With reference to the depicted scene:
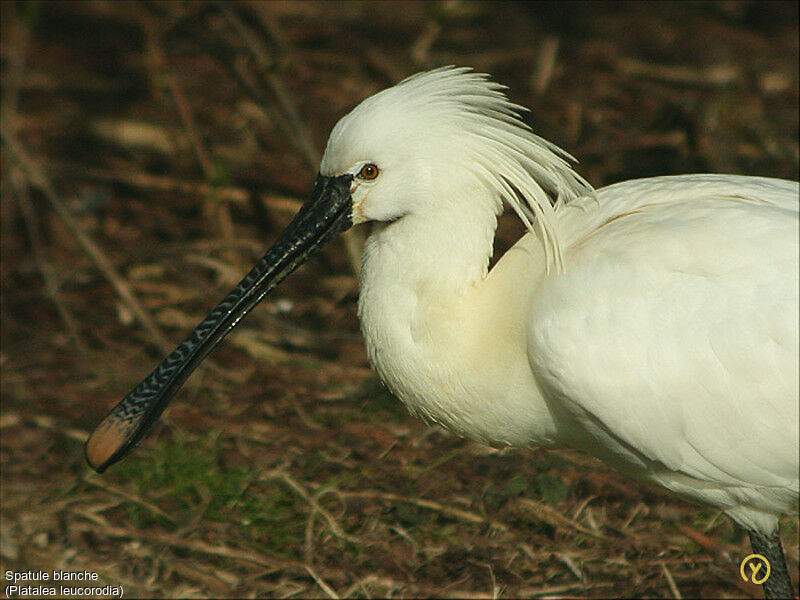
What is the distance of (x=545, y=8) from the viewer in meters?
9.69

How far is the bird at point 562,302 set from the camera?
12.6ft

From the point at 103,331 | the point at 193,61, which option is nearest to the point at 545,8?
the point at 193,61

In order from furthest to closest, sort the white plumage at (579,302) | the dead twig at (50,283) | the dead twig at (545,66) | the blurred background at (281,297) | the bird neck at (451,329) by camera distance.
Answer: the dead twig at (545,66) < the dead twig at (50,283) < the blurred background at (281,297) < the bird neck at (451,329) < the white plumage at (579,302)

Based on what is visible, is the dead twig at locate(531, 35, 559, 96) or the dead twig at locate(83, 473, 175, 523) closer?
the dead twig at locate(83, 473, 175, 523)

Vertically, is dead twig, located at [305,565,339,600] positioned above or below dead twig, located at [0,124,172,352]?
below

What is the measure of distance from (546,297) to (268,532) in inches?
73.8

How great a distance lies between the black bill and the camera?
14.2 ft

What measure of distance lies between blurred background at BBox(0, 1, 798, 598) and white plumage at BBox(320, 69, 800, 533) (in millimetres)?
966

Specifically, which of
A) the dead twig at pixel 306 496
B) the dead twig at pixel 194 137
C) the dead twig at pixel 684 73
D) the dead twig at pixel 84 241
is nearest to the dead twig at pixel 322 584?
the dead twig at pixel 306 496

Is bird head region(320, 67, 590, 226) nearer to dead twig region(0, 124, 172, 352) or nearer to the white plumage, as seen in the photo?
the white plumage

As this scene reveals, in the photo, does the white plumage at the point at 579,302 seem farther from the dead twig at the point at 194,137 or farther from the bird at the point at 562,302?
the dead twig at the point at 194,137

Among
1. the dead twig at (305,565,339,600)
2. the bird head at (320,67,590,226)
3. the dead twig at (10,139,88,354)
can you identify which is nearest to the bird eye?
the bird head at (320,67,590,226)

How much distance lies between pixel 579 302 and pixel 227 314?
136 centimetres

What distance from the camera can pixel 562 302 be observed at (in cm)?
393
